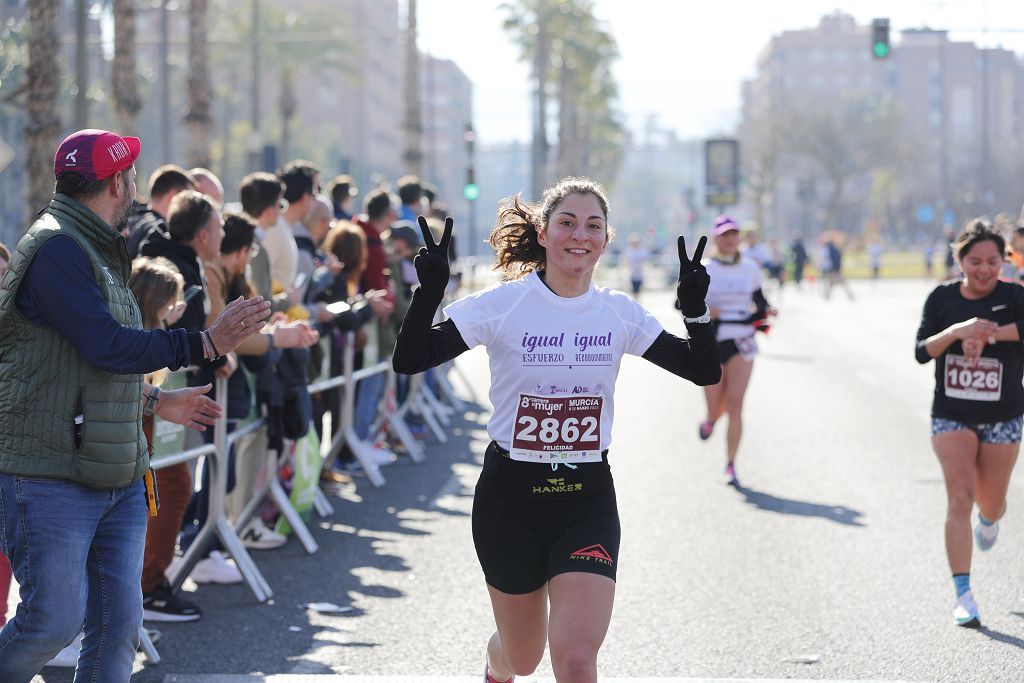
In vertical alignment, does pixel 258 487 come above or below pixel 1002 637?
above

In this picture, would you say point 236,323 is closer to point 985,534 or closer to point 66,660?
point 66,660

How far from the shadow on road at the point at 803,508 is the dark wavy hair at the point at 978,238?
9.21 ft

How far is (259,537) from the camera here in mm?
8984

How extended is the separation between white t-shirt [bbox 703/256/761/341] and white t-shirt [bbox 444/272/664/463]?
22.9ft

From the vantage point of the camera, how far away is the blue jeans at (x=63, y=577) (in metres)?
4.37

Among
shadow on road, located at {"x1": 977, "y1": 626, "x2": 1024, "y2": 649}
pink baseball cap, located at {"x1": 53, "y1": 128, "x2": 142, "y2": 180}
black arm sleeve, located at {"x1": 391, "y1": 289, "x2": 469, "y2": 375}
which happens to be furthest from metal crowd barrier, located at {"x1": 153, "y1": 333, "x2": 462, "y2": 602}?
shadow on road, located at {"x1": 977, "y1": 626, "x2": 1024, "y2": 649}

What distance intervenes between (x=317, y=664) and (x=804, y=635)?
7.20 ft

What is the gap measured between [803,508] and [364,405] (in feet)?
12.4

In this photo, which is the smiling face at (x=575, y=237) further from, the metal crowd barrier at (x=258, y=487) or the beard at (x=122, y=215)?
the metal crowd barrier at (x=258, y=487)

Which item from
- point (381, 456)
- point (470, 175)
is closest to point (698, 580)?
point (381, 456)

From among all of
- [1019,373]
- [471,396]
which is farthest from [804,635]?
[471,396]

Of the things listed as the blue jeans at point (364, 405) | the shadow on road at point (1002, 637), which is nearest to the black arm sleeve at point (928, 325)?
the shadow on road at point (1002, 637)

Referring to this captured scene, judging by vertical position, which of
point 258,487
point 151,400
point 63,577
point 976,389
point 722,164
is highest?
point 722,164

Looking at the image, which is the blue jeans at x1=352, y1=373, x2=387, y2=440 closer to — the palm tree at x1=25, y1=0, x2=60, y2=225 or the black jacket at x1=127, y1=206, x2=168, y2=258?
the black jacket at x1=127, y1=206, x2=168, y2=258
